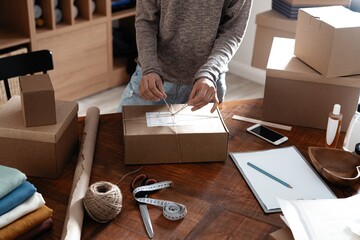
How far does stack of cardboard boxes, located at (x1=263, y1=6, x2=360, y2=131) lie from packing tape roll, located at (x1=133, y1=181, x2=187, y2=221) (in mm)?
569

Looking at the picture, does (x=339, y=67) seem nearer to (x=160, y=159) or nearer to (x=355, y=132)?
(x=355, y=132)

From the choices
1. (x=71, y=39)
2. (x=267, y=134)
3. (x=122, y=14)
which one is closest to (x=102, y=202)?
(x=267, y=134)

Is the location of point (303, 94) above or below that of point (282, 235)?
above

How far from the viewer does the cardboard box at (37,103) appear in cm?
131

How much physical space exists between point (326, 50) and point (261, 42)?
119cm

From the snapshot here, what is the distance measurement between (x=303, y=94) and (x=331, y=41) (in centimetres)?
21

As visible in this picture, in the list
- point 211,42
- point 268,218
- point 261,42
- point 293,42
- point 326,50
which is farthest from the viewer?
point 261,42

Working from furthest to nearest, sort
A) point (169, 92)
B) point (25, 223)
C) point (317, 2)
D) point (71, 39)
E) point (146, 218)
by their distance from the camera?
1. point (71, 39)
2. point (317, 2)
3. point (169, 92)
4. point (146, 218)
5. point (25, 223)

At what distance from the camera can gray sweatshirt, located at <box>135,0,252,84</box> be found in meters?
1.65

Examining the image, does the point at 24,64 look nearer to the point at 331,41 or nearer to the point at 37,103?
the point at 37,103

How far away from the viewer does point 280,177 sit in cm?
140

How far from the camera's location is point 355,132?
1.52 m

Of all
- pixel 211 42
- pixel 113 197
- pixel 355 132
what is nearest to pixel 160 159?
pixel 113 197

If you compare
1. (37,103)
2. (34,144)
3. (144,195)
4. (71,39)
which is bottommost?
(71,39)
